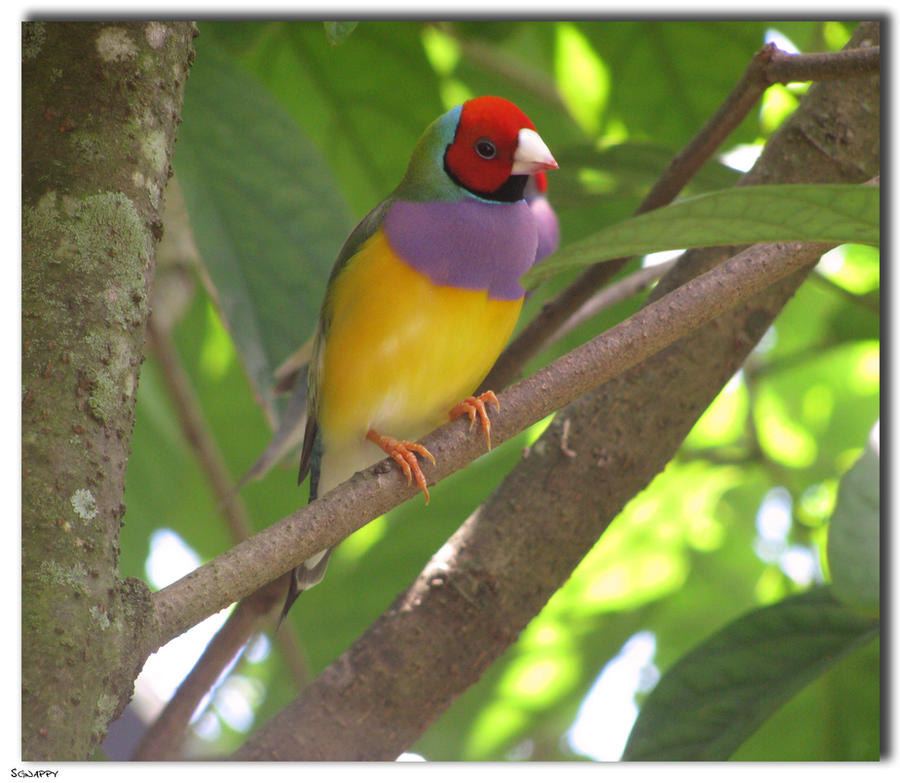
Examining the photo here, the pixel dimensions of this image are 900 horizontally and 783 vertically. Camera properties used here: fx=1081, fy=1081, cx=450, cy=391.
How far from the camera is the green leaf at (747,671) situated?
162 centimetres

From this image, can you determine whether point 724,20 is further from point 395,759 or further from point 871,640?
point 395,759

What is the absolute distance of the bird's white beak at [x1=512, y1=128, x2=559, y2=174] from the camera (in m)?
1.61

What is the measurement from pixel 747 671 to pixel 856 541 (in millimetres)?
331

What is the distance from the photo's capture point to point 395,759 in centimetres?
161

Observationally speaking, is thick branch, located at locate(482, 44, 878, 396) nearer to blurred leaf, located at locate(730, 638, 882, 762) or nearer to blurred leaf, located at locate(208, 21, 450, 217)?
blurred leaf, located at locate(208, 21, 450, 217)

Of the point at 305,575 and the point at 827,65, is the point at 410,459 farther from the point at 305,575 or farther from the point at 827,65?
the point at 827,65

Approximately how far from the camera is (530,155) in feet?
5.34

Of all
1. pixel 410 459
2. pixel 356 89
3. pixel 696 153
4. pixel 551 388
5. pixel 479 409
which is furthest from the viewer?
pixel 356 89

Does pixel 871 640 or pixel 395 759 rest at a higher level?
pixel 871 640

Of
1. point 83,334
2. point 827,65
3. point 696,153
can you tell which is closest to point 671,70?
point 696,153

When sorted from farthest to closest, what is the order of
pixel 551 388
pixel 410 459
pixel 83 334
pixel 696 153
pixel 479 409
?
1. pixel 696 153
2. pixel 479 409
3. pixel 410 459
4. pixel 551 388
5. pixel 83 334

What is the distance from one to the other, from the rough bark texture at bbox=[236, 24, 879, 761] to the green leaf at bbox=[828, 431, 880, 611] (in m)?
0.32

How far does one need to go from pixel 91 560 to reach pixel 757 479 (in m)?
1.47

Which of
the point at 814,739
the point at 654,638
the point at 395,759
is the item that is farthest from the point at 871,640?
the point at 395,759
